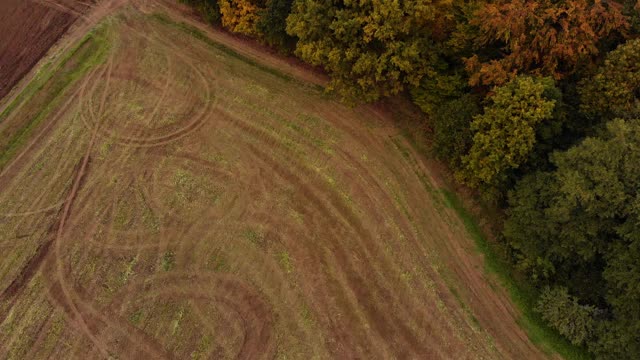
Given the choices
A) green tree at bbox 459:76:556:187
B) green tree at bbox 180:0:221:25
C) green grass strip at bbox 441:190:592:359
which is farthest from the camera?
green tree at bbox 180:0:221:25

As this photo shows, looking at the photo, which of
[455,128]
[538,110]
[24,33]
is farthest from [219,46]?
[538,110]

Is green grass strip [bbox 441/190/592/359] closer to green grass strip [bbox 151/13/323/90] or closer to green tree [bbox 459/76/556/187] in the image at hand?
green tree [bbox 459/76/556/187]

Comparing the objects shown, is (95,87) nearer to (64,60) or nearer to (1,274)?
(64,60)

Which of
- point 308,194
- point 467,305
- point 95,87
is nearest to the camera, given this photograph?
point 467,305

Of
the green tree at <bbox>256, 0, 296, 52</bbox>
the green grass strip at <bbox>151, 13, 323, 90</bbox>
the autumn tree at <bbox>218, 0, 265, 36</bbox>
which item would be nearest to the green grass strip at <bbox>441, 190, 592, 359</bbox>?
the green grass strip at <bbox>151, 13, 323, 90</bbox>

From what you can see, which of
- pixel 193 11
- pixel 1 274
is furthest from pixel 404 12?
pixel 1 274

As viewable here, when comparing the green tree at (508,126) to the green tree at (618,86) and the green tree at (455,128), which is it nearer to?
the green tree at (455,128)

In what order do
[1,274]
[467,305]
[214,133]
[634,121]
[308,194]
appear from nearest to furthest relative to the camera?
[634,121] < [467,305] < [1,274] < [308,194] < [214,133]
